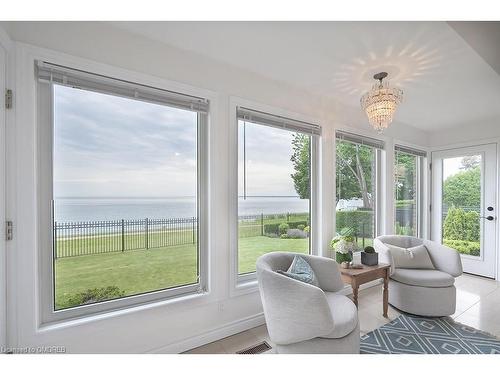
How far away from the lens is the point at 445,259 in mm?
2744

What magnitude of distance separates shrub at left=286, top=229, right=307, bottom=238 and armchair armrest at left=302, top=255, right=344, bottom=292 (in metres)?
0.67

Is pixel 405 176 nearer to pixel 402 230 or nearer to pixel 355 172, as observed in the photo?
pixel 402 230

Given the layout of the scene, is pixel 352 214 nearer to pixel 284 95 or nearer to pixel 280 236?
pixel 280 236

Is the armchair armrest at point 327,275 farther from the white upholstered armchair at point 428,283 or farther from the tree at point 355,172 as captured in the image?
the tree at point 355,172

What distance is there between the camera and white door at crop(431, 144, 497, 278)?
3.85m

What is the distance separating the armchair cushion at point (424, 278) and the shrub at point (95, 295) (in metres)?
2.73

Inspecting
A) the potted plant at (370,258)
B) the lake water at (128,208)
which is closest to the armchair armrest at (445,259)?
the potted plant at (370,258)

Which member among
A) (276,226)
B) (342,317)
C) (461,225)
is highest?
(276,226)

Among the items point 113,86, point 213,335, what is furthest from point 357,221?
point 113,86

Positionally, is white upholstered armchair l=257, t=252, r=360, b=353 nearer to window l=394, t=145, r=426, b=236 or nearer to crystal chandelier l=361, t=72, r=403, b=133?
crystal chandelier l=361, t=72, r=403, b=133

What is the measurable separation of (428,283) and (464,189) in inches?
102

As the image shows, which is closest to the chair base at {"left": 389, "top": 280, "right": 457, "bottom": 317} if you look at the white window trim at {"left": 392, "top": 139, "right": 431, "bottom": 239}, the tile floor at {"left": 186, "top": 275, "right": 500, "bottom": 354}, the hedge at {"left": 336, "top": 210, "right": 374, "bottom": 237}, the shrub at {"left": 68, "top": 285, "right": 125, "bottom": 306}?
the tile floor at {"left": 186, "top": 275, "right": 500, "bottom": 354}

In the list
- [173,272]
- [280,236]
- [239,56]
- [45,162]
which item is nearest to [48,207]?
[45,162]

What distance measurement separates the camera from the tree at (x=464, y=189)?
400 centimetres
